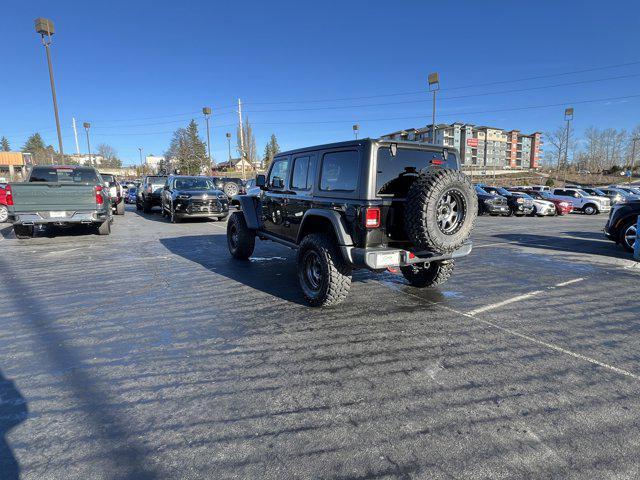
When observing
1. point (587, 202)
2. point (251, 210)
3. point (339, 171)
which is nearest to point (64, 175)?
point (251, 210)

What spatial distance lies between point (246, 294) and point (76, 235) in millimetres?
8289

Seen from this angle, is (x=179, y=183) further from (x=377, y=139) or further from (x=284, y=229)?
(x=377, y=139)

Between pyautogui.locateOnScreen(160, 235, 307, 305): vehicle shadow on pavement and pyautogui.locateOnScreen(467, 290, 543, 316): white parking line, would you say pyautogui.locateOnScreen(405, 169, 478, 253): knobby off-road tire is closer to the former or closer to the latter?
pyautogui.locateOnScreen(467, 290, 543, 316): white parking line

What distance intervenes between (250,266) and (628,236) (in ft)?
28.2

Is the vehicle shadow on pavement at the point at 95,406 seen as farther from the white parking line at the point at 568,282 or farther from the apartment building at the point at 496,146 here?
the apartment building at the point at 496,146

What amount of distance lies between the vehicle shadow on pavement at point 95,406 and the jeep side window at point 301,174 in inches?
131

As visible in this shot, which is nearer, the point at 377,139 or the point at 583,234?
the point at 377,139

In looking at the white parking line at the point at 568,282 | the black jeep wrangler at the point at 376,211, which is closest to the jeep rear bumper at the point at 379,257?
the black jeep wrangler at the point at 376,211

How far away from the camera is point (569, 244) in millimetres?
9867

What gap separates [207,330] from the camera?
391 cm

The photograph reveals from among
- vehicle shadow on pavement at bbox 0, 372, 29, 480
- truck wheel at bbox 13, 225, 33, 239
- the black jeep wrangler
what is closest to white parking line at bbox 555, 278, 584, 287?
the black jeep wrangler

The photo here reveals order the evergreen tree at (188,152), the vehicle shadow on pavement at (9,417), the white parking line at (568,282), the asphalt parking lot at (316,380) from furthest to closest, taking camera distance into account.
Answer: the evergreen tree at (188,152), the white parking line at (568,282), the asphalt parking lot at (316,380), the vehicle shadow on pavement at (9,417)

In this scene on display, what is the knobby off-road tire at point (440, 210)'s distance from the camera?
3924 millimetres

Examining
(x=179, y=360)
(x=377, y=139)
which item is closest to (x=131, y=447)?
(x=179, y=360)
